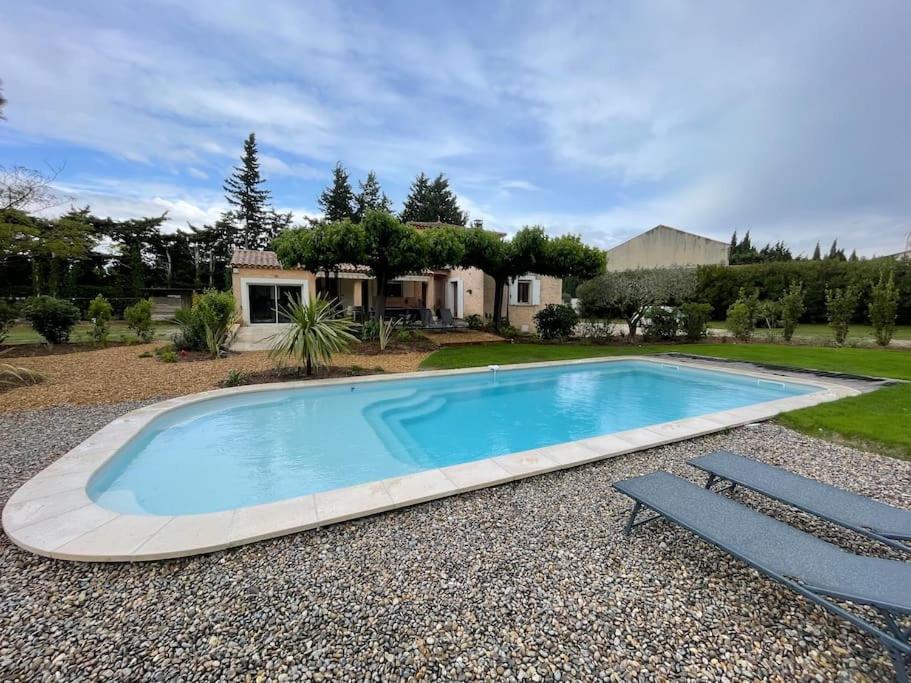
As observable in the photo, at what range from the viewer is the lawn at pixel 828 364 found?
5.61 m

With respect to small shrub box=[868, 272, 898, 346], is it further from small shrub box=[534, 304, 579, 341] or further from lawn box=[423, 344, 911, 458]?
small shrub box=[534, 304, 579, 341]

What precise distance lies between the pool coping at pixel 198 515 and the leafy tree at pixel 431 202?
40167mm

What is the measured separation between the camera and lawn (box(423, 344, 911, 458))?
5613 millimetres

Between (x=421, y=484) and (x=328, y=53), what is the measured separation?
12.5m

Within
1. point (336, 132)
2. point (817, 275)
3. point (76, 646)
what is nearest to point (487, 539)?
point (76, 646)

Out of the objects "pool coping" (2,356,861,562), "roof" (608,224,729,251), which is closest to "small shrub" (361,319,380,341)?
"pool coping" (2,356,861,562)

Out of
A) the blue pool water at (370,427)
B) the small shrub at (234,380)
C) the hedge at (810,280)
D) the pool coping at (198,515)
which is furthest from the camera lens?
the hedge at (810,280)

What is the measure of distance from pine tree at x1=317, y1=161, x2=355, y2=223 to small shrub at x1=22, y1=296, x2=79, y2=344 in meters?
29.9

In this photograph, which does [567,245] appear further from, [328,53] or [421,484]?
[421,484]

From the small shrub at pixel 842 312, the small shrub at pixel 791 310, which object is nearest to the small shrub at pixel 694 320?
the small shrub at pixel 791 310

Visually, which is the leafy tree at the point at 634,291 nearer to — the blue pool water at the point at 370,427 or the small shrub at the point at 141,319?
the blue pool water at the point at 370,427

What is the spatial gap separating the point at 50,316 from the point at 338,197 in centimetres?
3167

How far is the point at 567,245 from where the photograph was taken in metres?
15.3

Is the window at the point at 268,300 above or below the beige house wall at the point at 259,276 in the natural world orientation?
below
